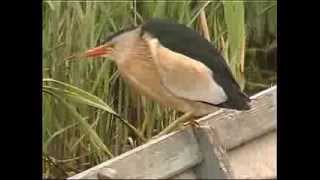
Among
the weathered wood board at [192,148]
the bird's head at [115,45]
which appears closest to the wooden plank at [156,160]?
the weathered wood board at [192,148]

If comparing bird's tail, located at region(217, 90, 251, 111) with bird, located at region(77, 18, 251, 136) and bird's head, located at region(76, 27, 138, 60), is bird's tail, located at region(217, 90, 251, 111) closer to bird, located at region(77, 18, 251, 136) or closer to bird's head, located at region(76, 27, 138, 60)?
bird, located at region(77, 18, 251, 136)

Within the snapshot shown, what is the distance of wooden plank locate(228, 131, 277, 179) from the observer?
1220mm

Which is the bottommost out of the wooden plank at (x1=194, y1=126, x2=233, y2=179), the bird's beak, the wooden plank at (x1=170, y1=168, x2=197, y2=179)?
the wooden plank at (x1=170, y1=168, x2=197, y2=179)

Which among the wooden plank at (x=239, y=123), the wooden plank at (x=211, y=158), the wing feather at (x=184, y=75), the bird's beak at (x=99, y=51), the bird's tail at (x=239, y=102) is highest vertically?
the bird's beak at (x=99, y=51)

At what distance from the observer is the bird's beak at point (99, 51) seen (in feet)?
4.00

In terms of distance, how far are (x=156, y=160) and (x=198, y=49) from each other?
0.19 metres

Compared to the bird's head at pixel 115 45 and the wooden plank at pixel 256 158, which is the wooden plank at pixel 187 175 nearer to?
the wooden plank at pixel 256 158

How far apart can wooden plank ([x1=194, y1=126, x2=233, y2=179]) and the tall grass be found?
59 mm

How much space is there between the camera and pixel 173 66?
3.91 feet

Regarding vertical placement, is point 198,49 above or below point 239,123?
above

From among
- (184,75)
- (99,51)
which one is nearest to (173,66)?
(184,75)

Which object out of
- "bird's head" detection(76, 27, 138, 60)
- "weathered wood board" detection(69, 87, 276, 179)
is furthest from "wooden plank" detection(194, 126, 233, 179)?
"bird's head" detection(76, 27, 138, 60)

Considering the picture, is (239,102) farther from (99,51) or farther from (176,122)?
(99,51)
